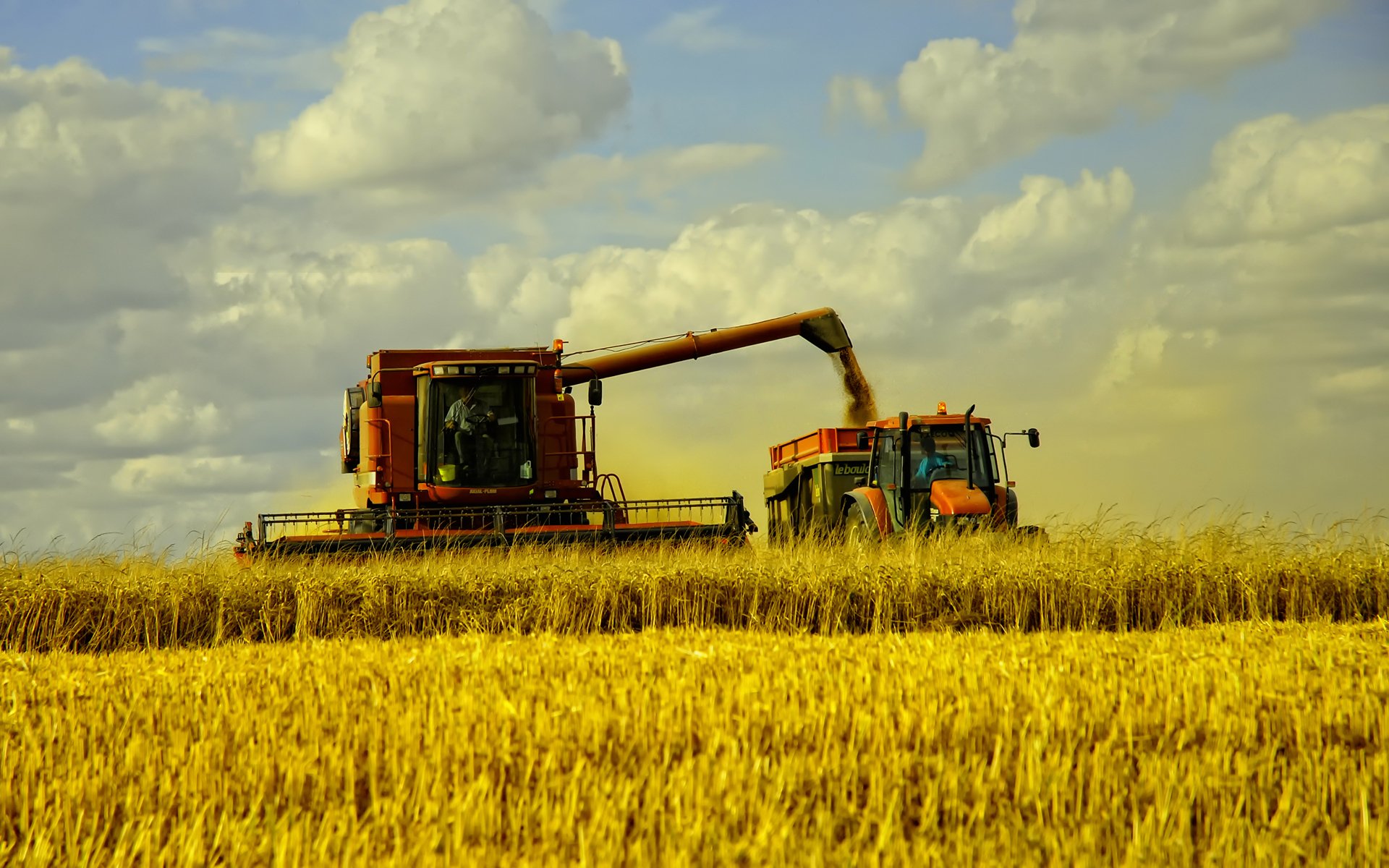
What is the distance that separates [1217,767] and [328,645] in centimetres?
595

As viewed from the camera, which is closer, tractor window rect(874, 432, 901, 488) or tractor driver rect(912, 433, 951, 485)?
tractor driver rect(912, 433, 951, 485)

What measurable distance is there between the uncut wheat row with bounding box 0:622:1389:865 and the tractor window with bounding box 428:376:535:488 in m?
7.83

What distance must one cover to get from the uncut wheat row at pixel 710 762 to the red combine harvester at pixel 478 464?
6815 mm

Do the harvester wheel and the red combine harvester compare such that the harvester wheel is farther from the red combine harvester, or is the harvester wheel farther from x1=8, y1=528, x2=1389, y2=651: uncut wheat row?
x1=8, y1=528, x2=1389, y2=651: uncut wheat row

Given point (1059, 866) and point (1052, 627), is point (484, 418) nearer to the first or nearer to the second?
point (1052, 627)

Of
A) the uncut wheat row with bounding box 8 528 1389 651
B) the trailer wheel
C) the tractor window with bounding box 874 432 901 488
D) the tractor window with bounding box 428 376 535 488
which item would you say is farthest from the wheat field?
the tractor window with bounding box 428 376 535 488

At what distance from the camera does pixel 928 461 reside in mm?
13797

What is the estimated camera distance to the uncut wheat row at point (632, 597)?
9.96m

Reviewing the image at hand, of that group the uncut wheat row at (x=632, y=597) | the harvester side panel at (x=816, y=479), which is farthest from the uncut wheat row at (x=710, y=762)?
the harvester side panel at (x=816, y=479)

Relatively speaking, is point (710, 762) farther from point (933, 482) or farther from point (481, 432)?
point (481, 432)

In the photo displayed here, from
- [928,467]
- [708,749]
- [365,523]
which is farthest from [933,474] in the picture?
[708,749]

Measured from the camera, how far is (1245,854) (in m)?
3.75

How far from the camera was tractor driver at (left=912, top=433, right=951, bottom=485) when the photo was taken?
13.7 metres

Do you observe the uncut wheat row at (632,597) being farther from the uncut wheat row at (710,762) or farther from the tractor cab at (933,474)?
the uncut wheat row at (710,762)
